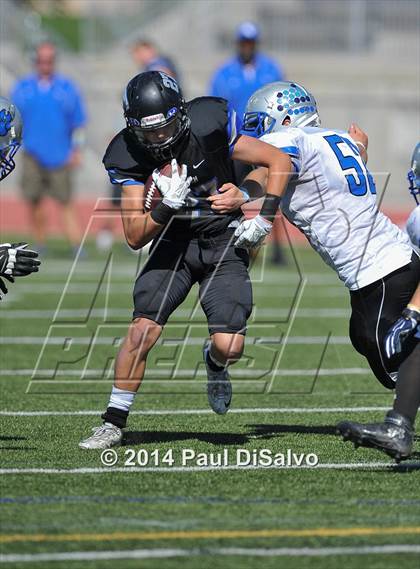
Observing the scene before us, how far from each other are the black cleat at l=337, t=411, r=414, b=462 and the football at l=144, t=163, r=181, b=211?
1267 mm

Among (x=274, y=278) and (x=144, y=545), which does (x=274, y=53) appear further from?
(x=144, y=545)

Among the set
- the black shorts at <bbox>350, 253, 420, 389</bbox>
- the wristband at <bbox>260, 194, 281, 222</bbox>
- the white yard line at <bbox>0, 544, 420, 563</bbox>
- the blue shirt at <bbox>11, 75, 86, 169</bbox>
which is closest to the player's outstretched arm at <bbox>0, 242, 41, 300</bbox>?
the wristband at <bbox>260, 194, 281, 222</bbox>

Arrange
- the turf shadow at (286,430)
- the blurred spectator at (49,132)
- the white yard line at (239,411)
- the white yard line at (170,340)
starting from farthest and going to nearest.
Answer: the blurred spectator at (49,132) → the white yard line at (170,340) → the white yard line at (239,411) → the turf shadow at (286,430)

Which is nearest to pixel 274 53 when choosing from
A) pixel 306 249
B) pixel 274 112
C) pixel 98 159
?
pixel 98 159

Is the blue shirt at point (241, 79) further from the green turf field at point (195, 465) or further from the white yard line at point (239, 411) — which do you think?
the white yard line at point (239, 411)

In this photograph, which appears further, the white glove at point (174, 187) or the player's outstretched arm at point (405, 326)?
the white glove at point (174, 187)

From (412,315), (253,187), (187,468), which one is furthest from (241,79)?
(187,468)

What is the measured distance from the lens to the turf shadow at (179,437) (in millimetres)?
5336

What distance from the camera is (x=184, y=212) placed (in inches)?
213

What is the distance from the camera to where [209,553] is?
3.64 meters

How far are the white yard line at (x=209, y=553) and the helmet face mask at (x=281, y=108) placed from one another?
7.51 feet

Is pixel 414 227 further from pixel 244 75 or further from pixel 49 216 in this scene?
pixel 49 216

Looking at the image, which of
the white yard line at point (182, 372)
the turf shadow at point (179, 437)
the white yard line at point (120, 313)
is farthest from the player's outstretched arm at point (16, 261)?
the white yard line at point (120, 313)

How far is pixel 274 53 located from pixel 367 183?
1482 cm
